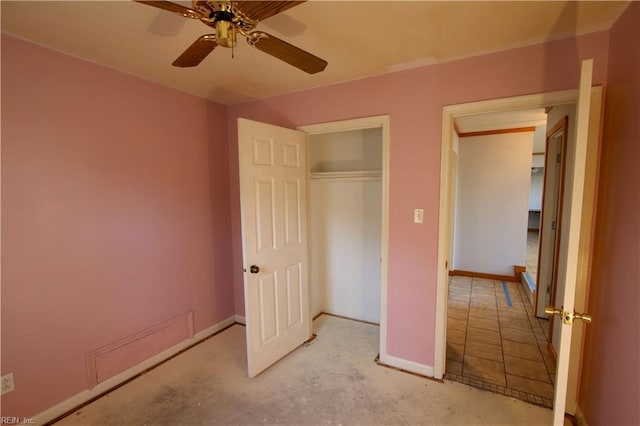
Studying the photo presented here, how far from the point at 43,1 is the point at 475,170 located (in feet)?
16.4

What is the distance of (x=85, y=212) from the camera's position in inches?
77.9

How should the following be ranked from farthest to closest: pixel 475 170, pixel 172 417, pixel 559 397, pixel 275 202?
pixel 475 170, pixel 275 202, pixel 172 417, pixel 559 397

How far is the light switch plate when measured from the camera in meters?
2.18

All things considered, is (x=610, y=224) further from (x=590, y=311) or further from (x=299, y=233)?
(x=299, y=233)

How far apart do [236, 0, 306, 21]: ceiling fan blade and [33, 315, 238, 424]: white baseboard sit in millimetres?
2577

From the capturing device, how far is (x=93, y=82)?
1983 mm

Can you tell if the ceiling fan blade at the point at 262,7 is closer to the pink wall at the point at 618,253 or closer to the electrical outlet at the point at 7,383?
the pink wall at the point at 618,253

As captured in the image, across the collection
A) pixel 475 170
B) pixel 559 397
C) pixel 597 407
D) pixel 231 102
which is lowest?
pixel 597 407

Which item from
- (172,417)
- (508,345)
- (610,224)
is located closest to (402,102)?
(610,224)

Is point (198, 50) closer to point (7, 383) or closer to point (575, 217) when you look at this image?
point (575, 217)

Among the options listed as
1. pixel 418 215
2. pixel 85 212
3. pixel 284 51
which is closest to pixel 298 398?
pixel 418 215

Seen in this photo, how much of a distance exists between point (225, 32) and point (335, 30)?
77 centimetres

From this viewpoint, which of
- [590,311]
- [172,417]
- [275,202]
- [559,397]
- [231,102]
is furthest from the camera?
[231,102]

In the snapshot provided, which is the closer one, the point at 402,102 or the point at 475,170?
the point at 402,102
